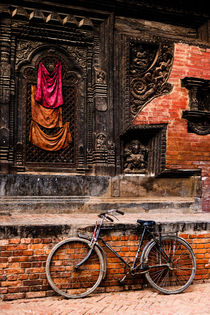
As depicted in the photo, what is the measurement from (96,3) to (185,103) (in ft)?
10.3

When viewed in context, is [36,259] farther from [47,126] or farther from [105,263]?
[47,126]

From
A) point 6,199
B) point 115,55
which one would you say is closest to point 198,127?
point 115,55

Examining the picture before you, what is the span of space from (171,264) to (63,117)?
4211mm

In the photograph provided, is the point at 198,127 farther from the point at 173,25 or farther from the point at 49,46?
the point at 49,46

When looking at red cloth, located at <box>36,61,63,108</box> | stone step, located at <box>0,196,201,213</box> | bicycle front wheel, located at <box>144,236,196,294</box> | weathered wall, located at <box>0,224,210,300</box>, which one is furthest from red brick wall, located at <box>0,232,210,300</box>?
red cloth, located at <box>36,61,63,108</box>

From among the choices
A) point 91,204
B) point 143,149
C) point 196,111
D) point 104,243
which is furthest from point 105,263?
point 196,111

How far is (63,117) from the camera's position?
26.5 feet

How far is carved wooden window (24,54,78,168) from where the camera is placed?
7781 millimetres

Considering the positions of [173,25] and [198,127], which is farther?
[173,25]

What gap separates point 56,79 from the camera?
26.3 feet

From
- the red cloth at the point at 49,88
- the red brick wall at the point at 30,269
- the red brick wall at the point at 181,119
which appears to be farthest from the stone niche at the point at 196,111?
the red brick wall at the point at 30,269

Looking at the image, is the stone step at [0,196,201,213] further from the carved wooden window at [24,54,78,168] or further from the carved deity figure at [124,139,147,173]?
the carved wooden window at [24,54,78,168]

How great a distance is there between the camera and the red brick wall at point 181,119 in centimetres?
810

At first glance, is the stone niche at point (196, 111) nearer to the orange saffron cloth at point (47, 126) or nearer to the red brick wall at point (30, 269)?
the orange saffron cloth at point (47, 126)
